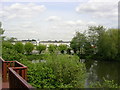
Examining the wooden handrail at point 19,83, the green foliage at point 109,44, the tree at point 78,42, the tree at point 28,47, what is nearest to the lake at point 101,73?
the green foliage at point 109,44

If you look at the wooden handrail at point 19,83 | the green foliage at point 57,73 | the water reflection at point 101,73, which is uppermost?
the wooden handrail at point 19,83

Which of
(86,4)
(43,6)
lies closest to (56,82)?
(43,6)

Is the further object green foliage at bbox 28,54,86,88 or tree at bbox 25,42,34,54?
tree at bbox 25,42,34,54

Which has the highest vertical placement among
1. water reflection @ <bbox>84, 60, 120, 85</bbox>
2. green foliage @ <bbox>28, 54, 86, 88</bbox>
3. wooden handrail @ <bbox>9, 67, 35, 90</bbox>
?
wooden handrail @ <bbox>9, 67, 35, 90</bbox>

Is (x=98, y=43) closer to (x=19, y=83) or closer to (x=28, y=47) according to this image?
(x=28, y=47)

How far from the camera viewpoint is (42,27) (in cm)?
1878

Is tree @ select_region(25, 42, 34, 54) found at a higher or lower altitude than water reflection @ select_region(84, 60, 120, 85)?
higher

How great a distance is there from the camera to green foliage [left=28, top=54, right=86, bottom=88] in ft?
17.4

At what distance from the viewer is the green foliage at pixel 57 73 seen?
5.30 m

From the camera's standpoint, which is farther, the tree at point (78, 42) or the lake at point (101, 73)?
the tree at point (78, 42)

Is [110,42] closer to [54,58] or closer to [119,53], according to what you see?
[119,53]

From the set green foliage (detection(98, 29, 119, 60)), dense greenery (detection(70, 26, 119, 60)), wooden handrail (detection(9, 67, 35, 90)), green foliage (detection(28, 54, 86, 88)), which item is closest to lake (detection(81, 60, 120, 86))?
green foliage (detection(28, 54, 86, 88))

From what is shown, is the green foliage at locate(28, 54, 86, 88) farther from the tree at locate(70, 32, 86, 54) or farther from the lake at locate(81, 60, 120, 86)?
the tree at locate(70, 32, 86, 54)

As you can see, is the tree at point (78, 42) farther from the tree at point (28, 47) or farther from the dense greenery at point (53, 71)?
the dense greenery at point (53, 71)
